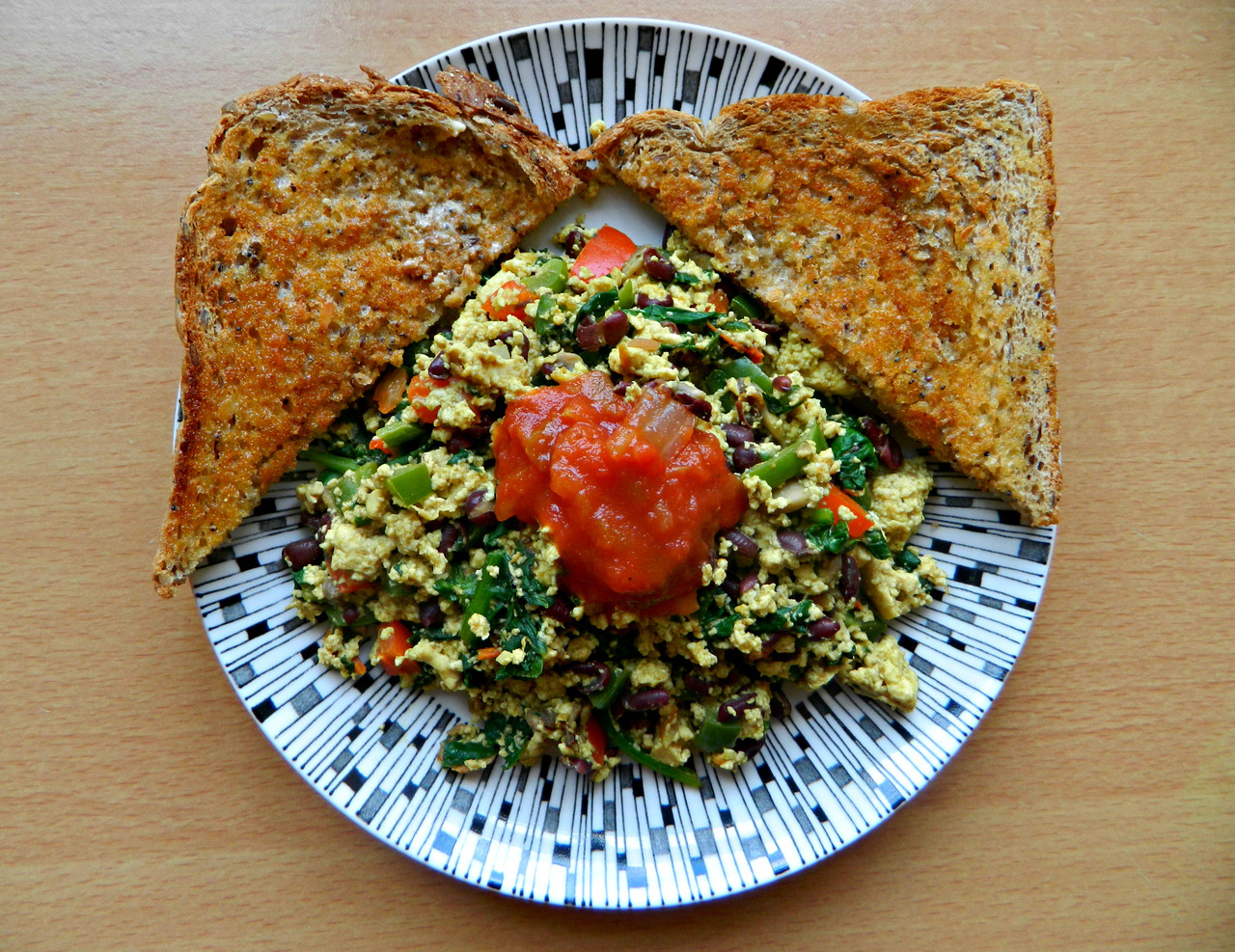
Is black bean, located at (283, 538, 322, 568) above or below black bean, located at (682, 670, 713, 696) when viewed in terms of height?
above

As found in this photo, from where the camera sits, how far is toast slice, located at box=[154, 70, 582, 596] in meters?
2.18

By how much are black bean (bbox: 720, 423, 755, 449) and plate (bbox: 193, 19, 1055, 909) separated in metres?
0.78

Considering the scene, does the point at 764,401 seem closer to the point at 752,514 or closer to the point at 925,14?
the point at 752,514

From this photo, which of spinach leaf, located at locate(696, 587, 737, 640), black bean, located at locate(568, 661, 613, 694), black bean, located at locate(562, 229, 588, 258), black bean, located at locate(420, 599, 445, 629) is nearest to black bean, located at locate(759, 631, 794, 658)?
spinach leaf, located at locate(696, 587, 737, 640)

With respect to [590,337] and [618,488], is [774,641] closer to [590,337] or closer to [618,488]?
[618,488]

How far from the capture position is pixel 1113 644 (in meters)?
2.60

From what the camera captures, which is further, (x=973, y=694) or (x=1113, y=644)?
(x=1113, y=644)

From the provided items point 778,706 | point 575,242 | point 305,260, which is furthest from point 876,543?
point 305,260

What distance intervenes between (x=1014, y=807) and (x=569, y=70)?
3048mm

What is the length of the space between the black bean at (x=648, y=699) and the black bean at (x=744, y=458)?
72cm

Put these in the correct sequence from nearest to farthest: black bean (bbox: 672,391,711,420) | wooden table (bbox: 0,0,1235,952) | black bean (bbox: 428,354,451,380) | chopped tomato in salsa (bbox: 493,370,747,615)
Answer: chopped tomato in salsa (bbox: 493,370,747,615)
black bean (bbox: 672,391,711,420)
black bean (bbox: 428,354,451,380)
wooden table (bbox: 0,0,1235,952)

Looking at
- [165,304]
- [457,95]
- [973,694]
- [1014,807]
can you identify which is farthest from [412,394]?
[1014,807]

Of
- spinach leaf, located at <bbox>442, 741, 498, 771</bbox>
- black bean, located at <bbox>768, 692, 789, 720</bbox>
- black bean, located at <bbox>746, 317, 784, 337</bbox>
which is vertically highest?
black bean, located at <bbox>746, 317, 784, 337</bbox>

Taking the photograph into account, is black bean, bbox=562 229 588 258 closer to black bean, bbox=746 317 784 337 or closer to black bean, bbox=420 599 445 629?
black bean, bbox=746 317 784 337
